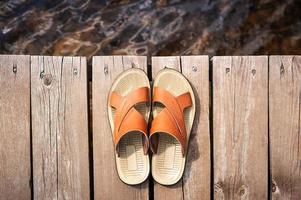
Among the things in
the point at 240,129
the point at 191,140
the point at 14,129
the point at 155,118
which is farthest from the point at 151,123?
the point at 14,129

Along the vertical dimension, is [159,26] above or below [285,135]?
above

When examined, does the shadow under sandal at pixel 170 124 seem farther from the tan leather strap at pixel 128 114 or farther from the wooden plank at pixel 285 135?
the wooden plank at pixel 285 135

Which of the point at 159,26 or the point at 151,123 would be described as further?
the point at 159,26

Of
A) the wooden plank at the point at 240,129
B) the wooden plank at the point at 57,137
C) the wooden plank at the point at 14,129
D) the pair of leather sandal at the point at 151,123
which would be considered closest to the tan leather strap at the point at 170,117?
the pair of leather sandal at the point at 151,123

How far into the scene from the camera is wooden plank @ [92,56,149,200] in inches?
81.0

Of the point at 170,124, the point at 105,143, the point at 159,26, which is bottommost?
the point at 105,143

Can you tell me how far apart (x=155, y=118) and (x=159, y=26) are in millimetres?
868

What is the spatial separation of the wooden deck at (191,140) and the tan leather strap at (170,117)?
9cm

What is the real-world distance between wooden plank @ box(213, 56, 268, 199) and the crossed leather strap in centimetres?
20

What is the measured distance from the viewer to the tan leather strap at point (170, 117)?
200 centimetres

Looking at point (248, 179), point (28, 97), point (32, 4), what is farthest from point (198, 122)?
point (32, 4)

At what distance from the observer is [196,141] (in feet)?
6.81

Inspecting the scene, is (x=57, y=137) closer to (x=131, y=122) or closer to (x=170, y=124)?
(x=131, y=122)

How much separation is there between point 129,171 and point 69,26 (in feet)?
3.77
